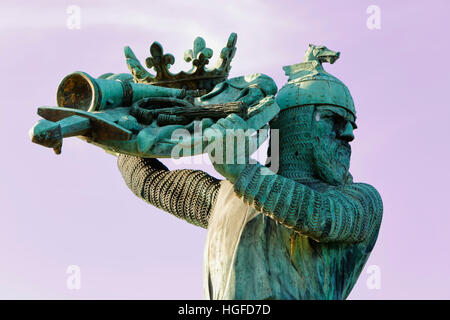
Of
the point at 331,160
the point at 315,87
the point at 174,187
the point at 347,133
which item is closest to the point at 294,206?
the point at 331,160

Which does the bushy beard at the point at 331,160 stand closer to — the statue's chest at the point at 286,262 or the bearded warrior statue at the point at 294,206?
the bearded warrior statue at the point at 294,206

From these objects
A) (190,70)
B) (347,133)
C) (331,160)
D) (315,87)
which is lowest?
(331,160)

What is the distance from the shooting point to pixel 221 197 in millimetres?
10398

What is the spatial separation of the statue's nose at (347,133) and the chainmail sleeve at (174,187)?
122cm

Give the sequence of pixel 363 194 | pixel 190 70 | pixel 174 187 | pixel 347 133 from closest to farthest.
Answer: pixel 363 194 < pixel 347 133 < pixel 190 70 < pixel 174 187

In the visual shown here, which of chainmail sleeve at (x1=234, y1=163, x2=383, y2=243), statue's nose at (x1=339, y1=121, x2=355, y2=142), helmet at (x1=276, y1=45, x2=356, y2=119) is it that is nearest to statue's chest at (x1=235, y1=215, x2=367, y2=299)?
chainmail sleeve at (x1=234, y1=163, x2=383, y2=243)

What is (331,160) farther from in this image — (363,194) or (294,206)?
(294,206)

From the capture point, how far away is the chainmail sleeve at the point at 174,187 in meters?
10.6

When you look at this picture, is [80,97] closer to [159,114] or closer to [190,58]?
[159,114]

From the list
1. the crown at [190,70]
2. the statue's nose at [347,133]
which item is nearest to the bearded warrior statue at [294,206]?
Answer: the statue's nose at [347,133]

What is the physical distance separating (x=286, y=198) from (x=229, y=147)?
0.62 metres

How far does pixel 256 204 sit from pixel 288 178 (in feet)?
2.51

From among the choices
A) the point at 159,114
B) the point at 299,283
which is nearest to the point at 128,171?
the point at 159,114

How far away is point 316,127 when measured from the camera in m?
10.2
